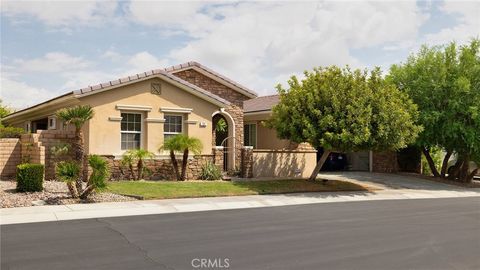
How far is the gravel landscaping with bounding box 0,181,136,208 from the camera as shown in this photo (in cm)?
1330

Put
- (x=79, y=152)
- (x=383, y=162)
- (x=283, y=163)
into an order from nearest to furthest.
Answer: (x=79, y=152)
(x=283, y=163)
(x=383, y=162)

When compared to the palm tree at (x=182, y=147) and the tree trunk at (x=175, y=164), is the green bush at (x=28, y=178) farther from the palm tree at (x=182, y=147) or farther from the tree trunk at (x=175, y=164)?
the tree trunk at (x=175, y=164)

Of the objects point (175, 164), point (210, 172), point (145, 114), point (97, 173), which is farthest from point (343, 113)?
point (97, 173)

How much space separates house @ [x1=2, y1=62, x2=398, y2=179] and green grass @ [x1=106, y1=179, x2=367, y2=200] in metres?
2.09

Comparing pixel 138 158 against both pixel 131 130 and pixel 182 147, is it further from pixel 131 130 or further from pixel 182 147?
pixel 182 147

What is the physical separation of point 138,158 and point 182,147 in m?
1.81


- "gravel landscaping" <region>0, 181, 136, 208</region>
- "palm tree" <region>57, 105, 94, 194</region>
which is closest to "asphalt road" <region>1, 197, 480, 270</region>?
"gravel landscaping" <region>0, 181, 136, 208</region>

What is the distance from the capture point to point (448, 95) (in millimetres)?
23891

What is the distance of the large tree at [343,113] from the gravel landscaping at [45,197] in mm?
7536

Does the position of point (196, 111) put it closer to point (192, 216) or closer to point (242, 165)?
point (242, 165)

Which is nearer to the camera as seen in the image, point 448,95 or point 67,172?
point 67,172

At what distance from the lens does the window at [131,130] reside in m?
19.3

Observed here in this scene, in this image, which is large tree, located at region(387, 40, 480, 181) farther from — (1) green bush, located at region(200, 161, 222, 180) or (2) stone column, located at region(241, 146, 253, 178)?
(1) green bush, located at region(200, 161, 222, 180)

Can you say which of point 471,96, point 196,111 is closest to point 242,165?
point 196,111
